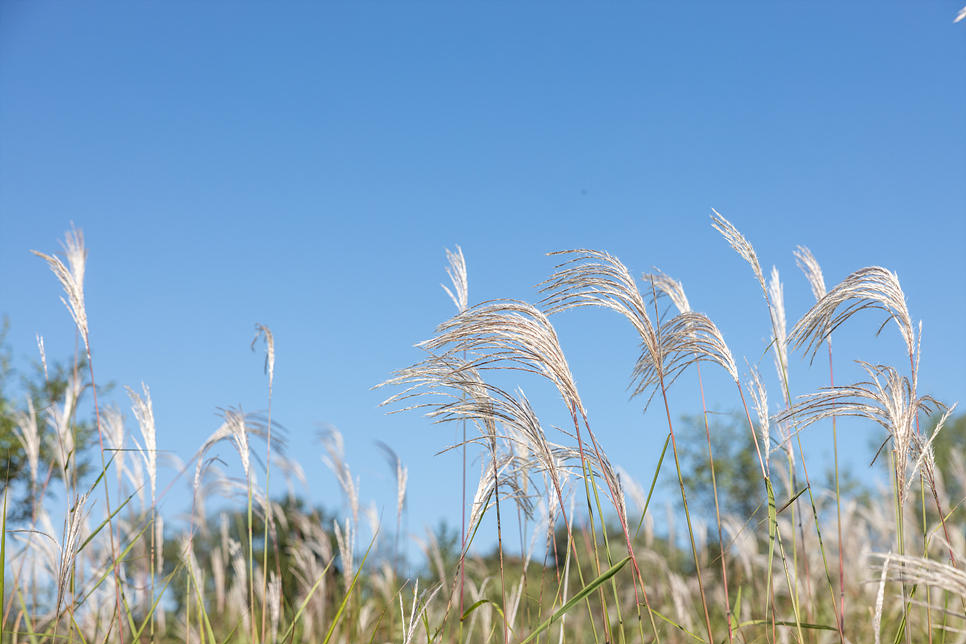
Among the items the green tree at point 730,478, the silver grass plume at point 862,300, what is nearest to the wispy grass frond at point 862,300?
the silver grass plume at point 862,300

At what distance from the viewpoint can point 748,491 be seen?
22.8 metres

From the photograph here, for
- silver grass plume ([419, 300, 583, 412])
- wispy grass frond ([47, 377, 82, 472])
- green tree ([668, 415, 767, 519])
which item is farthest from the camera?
green tree ([668, 415, 767, 519])

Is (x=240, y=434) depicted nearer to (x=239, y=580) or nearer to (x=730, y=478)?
(x=239, y=580)

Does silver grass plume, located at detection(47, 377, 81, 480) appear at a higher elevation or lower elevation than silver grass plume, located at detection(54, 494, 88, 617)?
higher

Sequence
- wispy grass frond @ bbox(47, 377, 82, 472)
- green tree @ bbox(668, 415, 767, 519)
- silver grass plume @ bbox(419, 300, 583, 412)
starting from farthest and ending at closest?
green tree @ bbox(668, 415, 767, 519), wispy grass frond @ bbox(47, 377, 82, 472), silver grass plume @ bbox(419, 300, 583, 412)

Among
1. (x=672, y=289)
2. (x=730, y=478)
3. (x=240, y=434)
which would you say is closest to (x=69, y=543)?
(x=240, y=434)

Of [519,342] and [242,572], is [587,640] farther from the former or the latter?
[519,342]

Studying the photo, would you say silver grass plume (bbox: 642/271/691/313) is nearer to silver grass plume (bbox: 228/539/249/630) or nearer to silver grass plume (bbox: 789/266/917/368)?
silver grass plume (bbox: 789/266/917/368)

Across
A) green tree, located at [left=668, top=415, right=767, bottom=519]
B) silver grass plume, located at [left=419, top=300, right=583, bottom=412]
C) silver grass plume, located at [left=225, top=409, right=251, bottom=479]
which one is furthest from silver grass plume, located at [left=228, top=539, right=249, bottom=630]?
green tree, located at [left=668, top=415, right=767, bottom=519]

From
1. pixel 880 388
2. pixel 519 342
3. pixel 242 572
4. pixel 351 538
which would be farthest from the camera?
pixel 242 572

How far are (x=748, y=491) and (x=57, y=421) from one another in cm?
2312

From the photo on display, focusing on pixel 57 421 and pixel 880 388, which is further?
pixel 57 421

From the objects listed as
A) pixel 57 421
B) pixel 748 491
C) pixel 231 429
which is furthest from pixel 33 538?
pixel 748 491

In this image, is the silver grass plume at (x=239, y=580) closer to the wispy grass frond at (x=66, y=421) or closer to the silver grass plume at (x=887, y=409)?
the wispy grass frond at (x=66, y=421)
